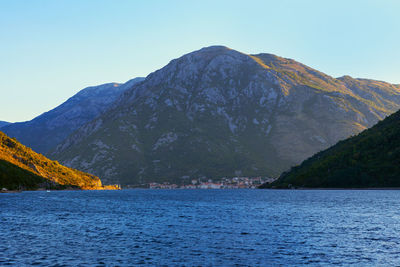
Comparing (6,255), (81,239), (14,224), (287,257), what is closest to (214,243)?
(287,257)

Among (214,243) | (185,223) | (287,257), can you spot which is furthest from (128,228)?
(287,257)

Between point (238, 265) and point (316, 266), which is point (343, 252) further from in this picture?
point (238, 265)

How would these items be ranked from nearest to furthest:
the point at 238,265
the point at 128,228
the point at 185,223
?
the point at 238,265, the point at 128,228, the point at 185,223

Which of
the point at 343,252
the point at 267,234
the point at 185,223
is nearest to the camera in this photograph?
the point at 343,252

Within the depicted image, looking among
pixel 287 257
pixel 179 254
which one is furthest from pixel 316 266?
pixel 179 254

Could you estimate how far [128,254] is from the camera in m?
62.8

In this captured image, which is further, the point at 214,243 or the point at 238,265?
the point at 214,243

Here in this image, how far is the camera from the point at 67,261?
56188 millimetres

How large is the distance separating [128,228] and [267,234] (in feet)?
120

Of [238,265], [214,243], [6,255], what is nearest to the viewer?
[238,265]

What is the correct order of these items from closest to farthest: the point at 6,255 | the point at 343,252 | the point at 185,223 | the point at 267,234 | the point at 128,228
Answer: the point at 6,255 → the point at 343,252 → the point at 267,234 → the point at 128,228 → the point at 185,223

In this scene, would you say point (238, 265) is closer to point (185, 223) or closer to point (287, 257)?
point (287, 257)

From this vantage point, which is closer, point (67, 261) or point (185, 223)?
point (67, 261)

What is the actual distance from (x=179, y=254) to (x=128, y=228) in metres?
37.9
